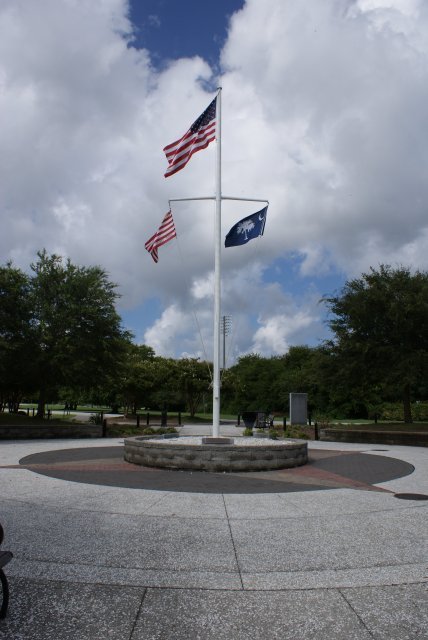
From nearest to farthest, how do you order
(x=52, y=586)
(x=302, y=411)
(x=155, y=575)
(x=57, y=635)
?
1. (x=57, y=635)
2. (x=52, y=586)
3. (x=155, y=575)
4. (x=302, y=411)

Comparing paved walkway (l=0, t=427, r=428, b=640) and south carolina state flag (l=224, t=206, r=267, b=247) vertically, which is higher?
south carolina state flag (l=224, t=206, r=267, b=247)

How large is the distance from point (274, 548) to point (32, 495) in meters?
4.60

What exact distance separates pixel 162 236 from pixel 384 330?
14875mm

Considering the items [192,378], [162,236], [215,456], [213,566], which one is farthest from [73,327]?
[213,566]

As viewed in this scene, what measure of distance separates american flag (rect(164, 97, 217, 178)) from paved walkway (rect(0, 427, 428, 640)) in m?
9.03

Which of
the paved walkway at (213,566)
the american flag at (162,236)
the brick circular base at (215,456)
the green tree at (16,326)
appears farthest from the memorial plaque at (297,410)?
the paved walkway at (213,566)

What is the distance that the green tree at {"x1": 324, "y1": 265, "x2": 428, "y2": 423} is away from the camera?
23.7 meters

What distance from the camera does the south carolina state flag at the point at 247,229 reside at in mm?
14102

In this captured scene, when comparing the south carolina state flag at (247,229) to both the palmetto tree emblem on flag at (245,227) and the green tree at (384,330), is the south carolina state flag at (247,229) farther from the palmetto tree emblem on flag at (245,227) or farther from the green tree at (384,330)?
the green tree at (384,330)

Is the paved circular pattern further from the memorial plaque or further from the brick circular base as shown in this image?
the memorial plaque

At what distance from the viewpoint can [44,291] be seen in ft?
83.0

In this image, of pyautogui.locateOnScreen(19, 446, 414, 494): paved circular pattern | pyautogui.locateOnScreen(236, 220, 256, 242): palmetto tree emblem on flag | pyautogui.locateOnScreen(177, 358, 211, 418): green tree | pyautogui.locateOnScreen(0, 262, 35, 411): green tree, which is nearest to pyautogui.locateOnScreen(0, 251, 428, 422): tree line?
pyautogui.locateOnScreen(0, 262, 35, 411): green tree

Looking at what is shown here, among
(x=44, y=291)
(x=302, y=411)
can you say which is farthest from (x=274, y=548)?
(x=302, y=411)

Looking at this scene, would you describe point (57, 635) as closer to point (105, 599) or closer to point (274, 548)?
point (105, 599)
